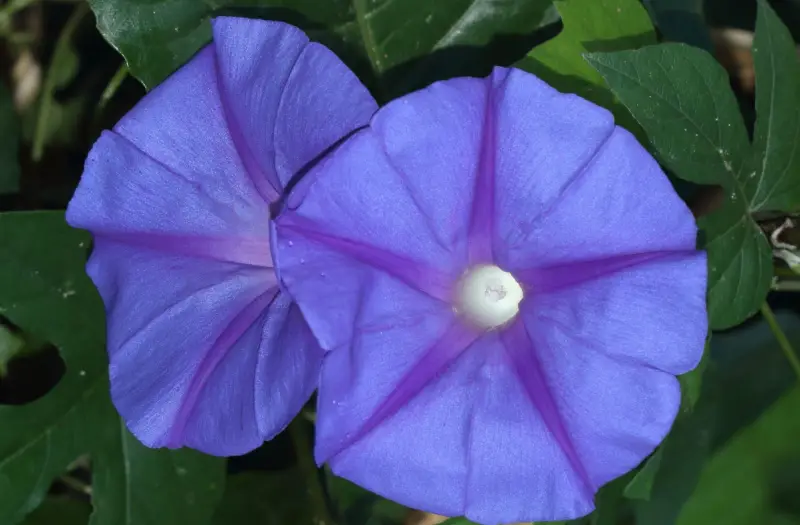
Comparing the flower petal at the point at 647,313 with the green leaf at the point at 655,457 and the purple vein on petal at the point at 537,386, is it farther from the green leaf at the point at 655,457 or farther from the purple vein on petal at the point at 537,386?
the green leaf at the point at 655,457

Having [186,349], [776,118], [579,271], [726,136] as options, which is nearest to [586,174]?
[579,271]

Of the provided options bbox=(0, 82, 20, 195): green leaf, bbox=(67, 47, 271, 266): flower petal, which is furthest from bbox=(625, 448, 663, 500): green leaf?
bbox=(0, 82, 20, 195): green leaf

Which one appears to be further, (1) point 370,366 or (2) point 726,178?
(2) point 726,178

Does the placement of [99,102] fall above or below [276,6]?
below

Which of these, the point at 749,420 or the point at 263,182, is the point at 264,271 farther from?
the point at 749,420

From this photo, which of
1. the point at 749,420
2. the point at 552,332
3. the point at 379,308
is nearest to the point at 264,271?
the point at 379,308

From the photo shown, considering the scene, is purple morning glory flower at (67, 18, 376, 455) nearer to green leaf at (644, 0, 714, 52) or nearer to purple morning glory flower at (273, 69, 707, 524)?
purple morning glory flower at (273, 69, 707, 524)
